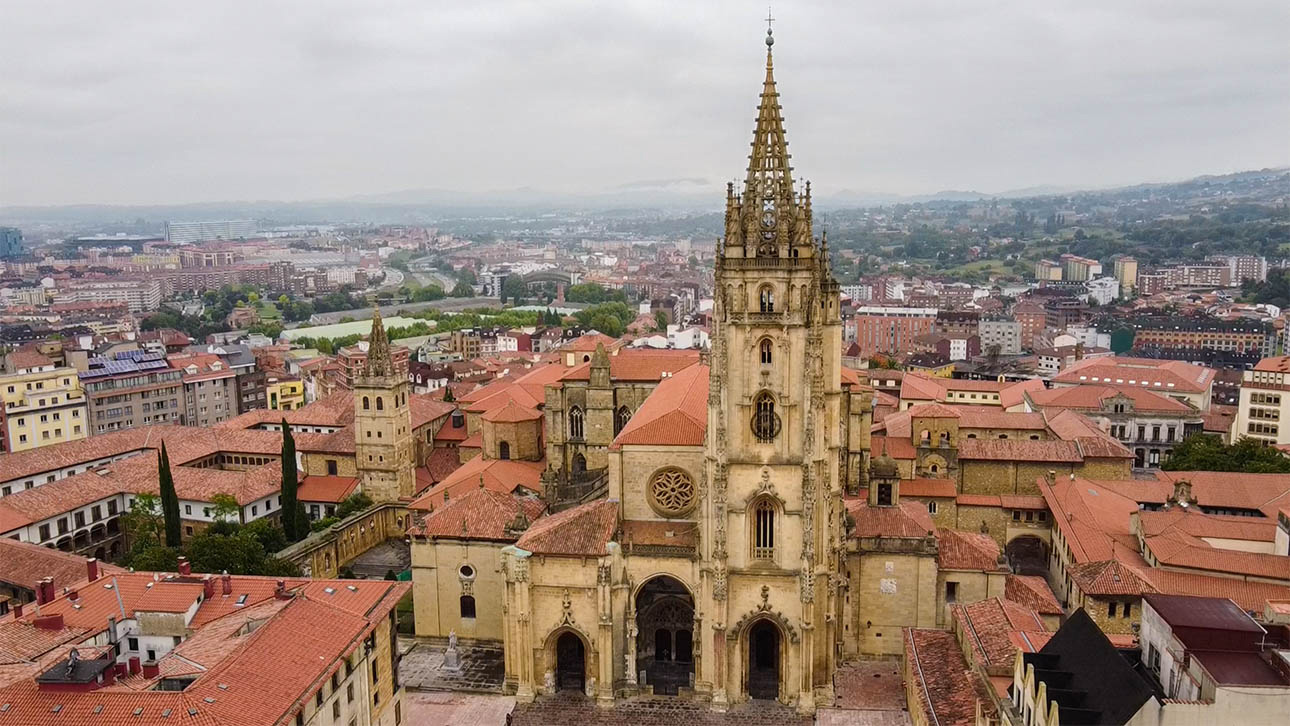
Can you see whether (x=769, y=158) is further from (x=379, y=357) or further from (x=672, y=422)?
(x=379, y=357)

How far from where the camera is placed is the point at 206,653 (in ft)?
114

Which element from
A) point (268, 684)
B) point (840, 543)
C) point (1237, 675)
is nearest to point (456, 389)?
point (840, 543)

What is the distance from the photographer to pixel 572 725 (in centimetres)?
4531

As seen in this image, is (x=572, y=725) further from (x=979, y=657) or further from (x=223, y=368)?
(x=223, y=368)

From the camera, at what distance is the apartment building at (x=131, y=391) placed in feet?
337

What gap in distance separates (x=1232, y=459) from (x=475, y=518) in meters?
58.2

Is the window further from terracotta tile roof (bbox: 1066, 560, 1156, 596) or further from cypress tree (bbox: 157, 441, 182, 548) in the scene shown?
cypress tree (bbox: 157, 441, 182, 548)

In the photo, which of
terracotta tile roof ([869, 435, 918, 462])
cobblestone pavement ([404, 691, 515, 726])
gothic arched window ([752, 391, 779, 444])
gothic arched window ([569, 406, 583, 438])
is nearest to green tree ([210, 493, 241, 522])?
gothic arched window ([569, 406, 583, 438])

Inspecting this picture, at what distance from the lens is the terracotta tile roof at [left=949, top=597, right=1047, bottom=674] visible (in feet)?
127

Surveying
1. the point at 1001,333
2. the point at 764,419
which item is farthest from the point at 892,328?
the point at 764,419

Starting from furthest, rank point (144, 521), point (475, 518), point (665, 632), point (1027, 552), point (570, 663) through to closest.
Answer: point (1027, 552) → point (144, 521) → point (475, 518) → point (665, 632) → point (570, 663)

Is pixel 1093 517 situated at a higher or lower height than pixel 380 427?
lower

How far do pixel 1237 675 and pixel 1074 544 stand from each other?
31.5 meters

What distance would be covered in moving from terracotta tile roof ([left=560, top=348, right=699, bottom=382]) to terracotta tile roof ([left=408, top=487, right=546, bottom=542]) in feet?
49.4
